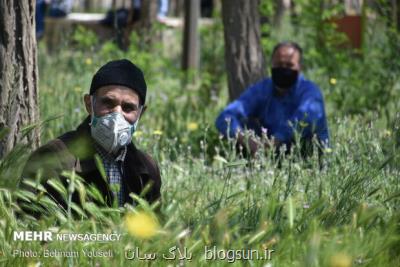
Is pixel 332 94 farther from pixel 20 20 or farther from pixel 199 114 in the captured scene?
pixel 20 20

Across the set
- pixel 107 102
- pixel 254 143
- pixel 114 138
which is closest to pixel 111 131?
pixel 114 138

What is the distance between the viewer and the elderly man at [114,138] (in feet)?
10.9

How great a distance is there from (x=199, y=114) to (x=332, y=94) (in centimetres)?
119

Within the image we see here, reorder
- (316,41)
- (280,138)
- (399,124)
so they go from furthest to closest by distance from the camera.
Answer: (316,41) → (280,138) → (399,124)

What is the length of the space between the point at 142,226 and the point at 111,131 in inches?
46.1

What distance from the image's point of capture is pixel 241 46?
23.9 ft

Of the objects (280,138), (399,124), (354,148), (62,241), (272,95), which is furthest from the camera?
(272,95)

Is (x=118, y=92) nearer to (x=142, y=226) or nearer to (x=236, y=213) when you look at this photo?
(x=236, y=213)

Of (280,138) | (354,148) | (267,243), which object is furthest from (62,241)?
(280,138)

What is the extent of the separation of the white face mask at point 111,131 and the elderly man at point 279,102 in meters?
2.66

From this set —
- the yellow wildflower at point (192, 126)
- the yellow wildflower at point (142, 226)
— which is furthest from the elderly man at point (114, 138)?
the yellow wildflower at point (192, 126)

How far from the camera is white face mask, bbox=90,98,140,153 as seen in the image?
10.9 ft

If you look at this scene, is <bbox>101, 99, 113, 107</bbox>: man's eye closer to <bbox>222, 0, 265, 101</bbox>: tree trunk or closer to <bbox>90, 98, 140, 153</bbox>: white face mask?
<bbox>90, 98, 140, 153</bbox>: white face mask

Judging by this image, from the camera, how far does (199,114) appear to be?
7.34 m
